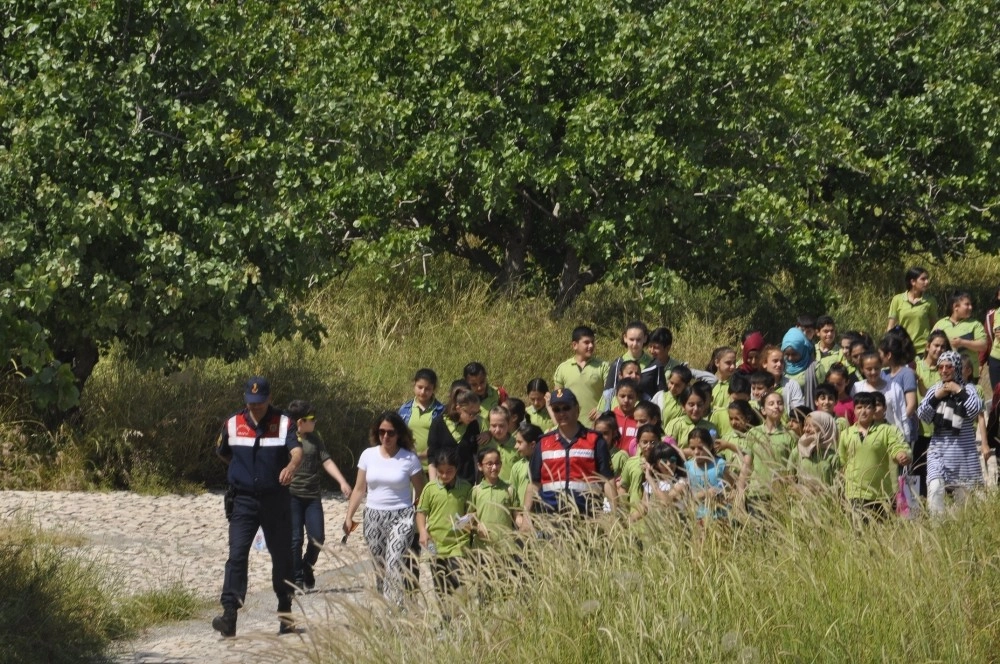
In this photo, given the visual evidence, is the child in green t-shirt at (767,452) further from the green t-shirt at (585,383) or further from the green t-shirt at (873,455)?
the green t-shirt at (585,383)

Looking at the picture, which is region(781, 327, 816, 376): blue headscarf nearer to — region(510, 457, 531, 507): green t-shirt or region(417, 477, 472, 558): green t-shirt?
region(510, 457, 531, 507): green t-shirt

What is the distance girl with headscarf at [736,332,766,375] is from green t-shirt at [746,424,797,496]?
12.3ft

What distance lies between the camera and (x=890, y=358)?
535 inches

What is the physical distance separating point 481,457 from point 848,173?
14008 mm

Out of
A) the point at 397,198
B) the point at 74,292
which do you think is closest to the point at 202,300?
the point at 74,292

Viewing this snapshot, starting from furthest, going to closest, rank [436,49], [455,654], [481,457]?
[436,49]
[481,457]
[455,654]

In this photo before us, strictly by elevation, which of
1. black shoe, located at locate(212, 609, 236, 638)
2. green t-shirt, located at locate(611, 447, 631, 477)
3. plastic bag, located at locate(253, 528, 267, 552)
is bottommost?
black shoe, located at locate(212, 609, 236, 638)

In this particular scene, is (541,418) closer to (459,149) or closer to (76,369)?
(76,369)

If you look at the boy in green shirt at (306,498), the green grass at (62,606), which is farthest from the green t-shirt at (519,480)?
the green grass at (62,606)

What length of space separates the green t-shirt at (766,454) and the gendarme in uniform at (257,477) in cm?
298

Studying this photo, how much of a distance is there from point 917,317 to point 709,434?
289 inches

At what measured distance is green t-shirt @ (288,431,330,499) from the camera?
12102mm

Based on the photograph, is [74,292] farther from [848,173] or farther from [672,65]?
[848,173]

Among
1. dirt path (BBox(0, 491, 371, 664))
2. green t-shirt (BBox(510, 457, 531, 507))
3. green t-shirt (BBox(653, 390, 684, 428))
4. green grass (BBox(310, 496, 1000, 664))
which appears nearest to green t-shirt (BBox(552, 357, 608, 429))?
green t-shirt (BBox(653, 390, 684, 428))
